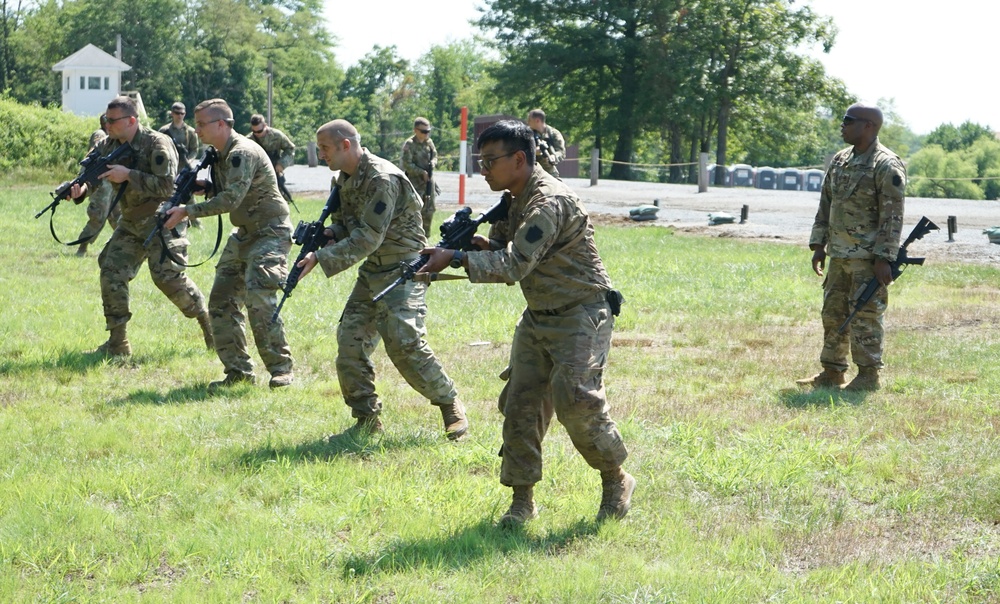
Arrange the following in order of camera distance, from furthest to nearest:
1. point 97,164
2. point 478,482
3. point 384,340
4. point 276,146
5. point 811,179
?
1. point 811,179
2. point 276,146
3. point 97,164
4. point 384,340
5. point 478,482

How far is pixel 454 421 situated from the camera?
6.96 metres

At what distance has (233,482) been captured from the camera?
5.88 m

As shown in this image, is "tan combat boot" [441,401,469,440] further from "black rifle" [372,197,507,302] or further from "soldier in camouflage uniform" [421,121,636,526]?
"black rifle" [372,197,507,302]

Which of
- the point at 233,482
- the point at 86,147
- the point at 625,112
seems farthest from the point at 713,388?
the point at 625,112

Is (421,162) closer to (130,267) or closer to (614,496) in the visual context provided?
(130,267)

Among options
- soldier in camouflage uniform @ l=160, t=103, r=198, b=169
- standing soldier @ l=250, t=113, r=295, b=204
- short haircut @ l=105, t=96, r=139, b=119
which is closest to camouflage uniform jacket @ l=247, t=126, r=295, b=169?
standing soldier @ l=250, t=113, r=295, b=204

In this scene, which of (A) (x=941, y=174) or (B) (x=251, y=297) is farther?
(A) (x=941, y=174)

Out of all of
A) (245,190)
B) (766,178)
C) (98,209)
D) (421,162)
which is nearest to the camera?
(245,190)

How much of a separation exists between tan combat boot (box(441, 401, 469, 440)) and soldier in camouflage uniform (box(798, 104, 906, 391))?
9.87 feet

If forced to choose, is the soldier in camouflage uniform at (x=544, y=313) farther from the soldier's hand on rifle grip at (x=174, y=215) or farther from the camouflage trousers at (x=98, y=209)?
the camouflage trousers at (x=98, y=209)

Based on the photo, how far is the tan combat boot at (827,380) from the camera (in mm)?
8484

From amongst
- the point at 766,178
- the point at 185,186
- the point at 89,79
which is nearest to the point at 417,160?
the point at 185,186

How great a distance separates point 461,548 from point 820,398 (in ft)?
12.9

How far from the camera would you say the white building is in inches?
2359
